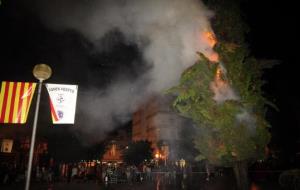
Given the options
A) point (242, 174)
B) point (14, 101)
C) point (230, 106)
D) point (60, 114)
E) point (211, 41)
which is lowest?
point (242, 174)

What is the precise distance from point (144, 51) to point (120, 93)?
8.79 meters

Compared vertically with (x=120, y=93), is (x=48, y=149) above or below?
below

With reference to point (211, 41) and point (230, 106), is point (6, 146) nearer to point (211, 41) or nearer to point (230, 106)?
point (211, 41)

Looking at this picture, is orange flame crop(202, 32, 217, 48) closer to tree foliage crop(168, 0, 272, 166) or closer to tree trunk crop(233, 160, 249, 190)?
tree foliage crop(168, 0, 272, 166)

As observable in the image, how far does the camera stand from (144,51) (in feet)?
41.5

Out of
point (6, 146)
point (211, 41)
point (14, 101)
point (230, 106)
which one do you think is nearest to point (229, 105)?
point (230, 106)

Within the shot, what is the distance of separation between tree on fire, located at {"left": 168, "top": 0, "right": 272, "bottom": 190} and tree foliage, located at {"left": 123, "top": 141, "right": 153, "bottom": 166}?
40.6 metres

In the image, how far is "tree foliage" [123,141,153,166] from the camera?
46750 mm

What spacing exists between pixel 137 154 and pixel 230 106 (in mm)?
41863

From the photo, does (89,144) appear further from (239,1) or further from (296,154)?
(239,1)

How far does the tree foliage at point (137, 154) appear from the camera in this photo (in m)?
46.8

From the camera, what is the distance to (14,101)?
6.99 m

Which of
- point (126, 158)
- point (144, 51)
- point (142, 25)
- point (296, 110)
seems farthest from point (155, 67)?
point (126, 158)

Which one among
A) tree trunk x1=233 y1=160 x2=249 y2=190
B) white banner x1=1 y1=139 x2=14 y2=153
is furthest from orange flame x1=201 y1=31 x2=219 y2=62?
white banner x1=1 y1=139 x2=14 y2=153
